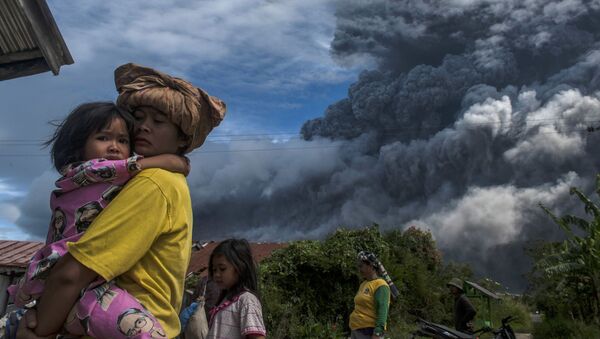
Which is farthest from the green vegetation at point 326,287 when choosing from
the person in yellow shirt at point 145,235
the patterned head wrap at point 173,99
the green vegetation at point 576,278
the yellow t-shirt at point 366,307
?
the person in yellow shirt at point 145,235

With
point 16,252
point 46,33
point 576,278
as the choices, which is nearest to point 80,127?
point 46,33

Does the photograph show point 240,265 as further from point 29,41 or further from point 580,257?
point 580,257

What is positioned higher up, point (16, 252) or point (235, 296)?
point (235, 296)

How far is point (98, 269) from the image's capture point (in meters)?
1.49

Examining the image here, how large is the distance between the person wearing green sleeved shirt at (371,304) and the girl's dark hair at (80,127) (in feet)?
16.0

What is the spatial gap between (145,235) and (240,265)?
2199mm

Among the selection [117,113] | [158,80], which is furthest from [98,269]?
[158,80]

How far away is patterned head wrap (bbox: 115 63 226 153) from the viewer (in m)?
1.88

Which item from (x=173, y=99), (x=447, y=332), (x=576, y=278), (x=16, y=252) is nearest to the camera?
(x=173, y=99)

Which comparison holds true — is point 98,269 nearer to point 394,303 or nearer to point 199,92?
point 199,92

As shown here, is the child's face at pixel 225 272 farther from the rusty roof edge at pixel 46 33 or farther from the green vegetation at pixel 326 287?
the green vegetation at pixel 326 287

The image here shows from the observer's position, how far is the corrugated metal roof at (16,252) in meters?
13.0

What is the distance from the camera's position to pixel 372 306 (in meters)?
6.37

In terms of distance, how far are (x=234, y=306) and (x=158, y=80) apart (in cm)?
199
